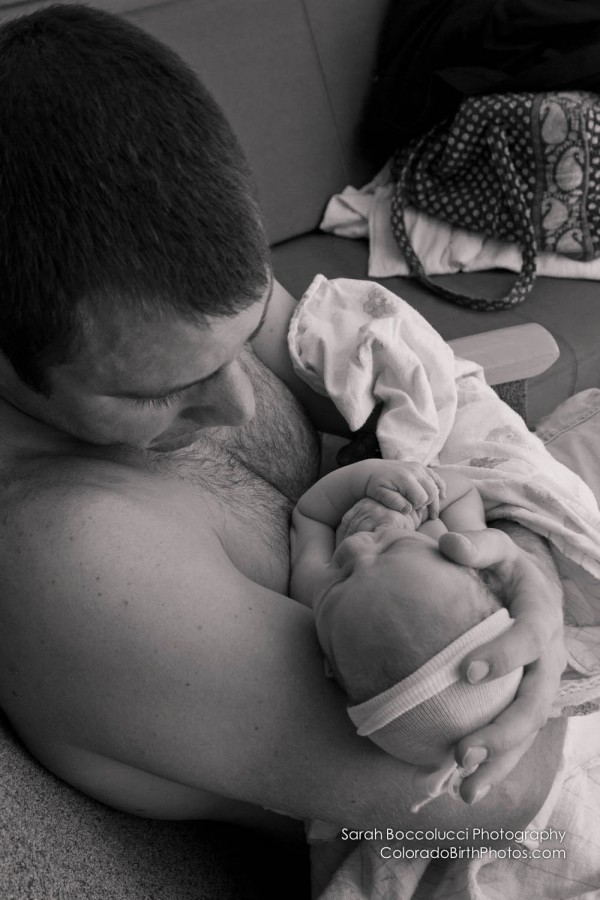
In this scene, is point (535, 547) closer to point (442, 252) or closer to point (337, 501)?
point (337, 501)

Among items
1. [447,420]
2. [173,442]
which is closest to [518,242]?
[447,420]

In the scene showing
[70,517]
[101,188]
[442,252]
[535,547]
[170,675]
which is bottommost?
[442,252]

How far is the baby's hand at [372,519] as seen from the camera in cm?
98

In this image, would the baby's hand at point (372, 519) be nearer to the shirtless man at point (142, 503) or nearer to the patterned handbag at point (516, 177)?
the shirtless man at point (142, 503)

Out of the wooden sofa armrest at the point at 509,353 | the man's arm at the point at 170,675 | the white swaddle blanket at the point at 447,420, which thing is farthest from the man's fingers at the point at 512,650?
the wooden sofa armrest at the point at 509,353

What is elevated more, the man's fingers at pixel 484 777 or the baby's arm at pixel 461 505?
the man's fingers at pixel 484 777

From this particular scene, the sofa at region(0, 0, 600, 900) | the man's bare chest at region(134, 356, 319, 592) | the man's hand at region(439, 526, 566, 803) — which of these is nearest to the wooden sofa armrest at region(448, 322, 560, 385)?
the sofa at region(0, 0, 600, 900)

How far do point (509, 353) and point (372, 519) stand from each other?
0.59 meters

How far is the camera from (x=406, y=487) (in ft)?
3.36

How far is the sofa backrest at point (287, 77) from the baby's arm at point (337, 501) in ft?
3.78

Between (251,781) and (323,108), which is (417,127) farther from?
(251,781)

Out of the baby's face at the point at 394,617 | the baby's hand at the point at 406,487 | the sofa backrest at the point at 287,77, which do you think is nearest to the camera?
the baby's face at the point at 394,617

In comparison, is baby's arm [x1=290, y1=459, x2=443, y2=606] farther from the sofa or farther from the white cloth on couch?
the white cloth on couch

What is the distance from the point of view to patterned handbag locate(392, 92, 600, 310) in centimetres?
191
